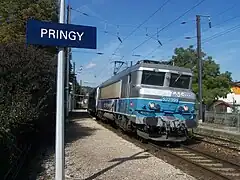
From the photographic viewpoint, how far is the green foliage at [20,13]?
21297 mm

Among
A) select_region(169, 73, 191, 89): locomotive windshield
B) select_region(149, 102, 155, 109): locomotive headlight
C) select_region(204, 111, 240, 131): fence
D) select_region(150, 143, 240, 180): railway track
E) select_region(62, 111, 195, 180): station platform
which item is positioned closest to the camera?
select_region(62, 111, 195, 180): station platform

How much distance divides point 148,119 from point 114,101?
6928 millimetres

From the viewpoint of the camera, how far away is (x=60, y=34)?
699cm

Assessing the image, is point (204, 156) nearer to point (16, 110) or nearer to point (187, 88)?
point (187, 88)

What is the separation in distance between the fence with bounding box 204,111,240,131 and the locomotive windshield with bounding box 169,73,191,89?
9.36 metres

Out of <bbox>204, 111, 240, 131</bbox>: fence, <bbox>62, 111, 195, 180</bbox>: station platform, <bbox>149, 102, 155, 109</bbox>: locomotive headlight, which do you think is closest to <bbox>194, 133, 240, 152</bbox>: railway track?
<bbox>149, 102, 155, 109</bbox>: locomotive headlight

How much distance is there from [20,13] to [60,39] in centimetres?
1603

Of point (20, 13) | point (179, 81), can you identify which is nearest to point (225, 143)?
point (179, 81)

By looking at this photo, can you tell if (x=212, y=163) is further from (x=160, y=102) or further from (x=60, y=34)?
(x=60, y=34)

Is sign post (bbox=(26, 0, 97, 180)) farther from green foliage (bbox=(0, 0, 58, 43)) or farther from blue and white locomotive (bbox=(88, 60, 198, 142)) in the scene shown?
green foliage (bbox=(0, 0, 58, 43))

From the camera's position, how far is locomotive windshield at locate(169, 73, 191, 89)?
1527cm

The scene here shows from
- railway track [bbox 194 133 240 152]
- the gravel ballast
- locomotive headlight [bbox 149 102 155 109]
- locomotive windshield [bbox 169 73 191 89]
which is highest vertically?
locomotive windshield [bbox 169 73 191 89]

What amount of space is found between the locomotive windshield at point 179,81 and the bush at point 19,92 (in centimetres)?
526

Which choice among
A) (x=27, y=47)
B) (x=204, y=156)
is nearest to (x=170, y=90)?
(x=204, y=156)
